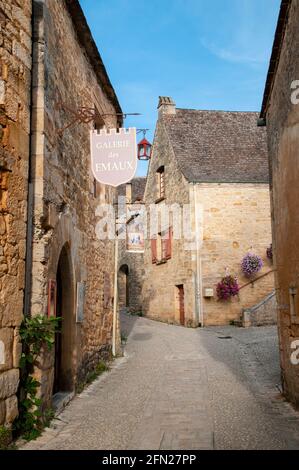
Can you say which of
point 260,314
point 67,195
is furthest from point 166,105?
point 67,195

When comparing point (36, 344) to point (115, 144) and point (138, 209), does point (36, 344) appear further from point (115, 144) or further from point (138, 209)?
point (138, 209)

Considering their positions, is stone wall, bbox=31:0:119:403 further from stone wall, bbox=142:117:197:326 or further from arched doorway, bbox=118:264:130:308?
arched doorway, bbox=118:264:130:308

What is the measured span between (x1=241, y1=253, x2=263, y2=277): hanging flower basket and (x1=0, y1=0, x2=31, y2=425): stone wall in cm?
1173

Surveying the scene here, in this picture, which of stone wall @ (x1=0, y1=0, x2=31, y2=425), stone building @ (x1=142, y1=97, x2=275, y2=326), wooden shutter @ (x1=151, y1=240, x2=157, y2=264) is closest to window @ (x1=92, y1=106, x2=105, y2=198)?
stone wall @ (x1=0, y1=0, x2=31, y2=425)

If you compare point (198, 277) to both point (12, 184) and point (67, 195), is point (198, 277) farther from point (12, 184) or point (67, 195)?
point (12, 184)

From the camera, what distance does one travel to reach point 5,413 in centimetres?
388

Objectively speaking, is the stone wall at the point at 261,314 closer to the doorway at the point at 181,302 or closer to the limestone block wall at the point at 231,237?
the limestone block wall at the point at 231,237

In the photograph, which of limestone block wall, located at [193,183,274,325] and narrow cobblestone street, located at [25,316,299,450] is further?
limestone block wall, located at [193,183,274,325]

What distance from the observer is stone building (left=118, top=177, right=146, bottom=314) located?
65.0 feet

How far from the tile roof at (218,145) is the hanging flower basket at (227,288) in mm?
3315

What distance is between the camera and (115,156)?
6.05 meters
